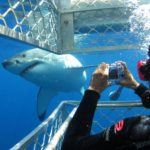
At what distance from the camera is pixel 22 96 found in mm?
28391

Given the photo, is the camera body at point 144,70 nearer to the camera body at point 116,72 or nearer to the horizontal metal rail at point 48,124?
the camera body at point 116,72

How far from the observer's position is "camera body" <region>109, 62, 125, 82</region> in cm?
163

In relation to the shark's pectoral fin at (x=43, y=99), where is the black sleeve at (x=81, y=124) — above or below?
above

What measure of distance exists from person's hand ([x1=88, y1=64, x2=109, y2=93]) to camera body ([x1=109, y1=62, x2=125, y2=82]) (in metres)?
0.14

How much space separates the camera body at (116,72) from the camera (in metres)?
1.63

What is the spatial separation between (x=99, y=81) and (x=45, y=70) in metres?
4.95

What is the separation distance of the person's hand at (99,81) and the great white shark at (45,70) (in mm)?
4428

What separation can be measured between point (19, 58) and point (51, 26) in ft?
8.01

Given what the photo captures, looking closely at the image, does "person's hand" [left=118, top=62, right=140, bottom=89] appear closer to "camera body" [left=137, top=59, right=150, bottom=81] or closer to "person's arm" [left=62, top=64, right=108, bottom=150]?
"camera body" [left=137, top=59, right=150, bottom=81]

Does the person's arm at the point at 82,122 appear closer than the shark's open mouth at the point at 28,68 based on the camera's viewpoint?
Yes

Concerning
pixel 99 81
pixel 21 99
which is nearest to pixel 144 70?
pixel 99 81

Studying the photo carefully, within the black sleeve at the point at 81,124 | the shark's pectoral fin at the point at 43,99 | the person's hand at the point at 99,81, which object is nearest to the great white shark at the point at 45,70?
the shark's pectoral fin at the point at 43,99

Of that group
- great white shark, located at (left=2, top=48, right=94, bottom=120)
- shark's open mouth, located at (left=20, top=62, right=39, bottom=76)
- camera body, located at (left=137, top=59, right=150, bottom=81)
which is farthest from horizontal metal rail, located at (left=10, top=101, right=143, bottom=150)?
shark's open mouth, located at (left=20, top=62, right=39, bottom=76)

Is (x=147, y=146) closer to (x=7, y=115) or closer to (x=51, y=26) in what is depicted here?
Result: (x=51, y=26)
